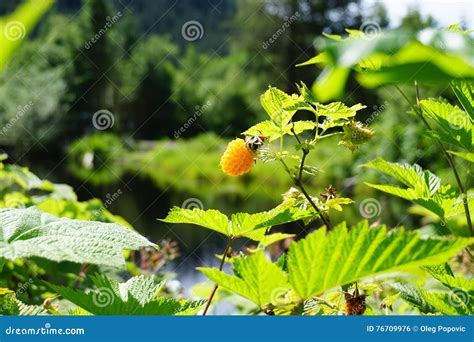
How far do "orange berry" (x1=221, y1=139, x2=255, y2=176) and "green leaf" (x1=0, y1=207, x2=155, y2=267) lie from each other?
0.19m

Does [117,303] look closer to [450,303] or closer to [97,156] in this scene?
[450,303]

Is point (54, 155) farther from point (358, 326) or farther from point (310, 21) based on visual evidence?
point (358, 326)

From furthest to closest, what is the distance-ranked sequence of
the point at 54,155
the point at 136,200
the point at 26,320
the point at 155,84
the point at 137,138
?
the point at 155,84 < the point at 137,138 < the point at 54,155 < the point at 136,200 < the point at 26,320

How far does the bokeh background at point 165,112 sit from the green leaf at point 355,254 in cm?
724

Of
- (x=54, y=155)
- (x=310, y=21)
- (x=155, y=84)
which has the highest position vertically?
(x=310, y=21)

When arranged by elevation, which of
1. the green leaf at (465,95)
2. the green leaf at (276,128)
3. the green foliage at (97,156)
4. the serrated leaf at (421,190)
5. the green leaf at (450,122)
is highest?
the green leaf at (465,95)

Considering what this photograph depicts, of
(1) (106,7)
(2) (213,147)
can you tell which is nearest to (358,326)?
(2) (213,147)

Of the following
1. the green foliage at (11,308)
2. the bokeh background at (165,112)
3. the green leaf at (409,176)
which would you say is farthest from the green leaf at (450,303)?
the bokeh background at (165,112)

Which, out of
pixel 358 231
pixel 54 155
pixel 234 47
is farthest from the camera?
pixel 234 47

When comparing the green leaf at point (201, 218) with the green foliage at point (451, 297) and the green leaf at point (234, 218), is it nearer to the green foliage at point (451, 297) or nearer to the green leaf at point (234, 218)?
the green leaf at point (234, 218)

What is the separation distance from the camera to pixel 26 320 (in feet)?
1.68

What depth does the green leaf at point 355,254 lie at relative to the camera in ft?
1.31

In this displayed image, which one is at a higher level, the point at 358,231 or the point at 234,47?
the point at 234,47

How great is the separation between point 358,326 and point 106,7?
2845 cm
